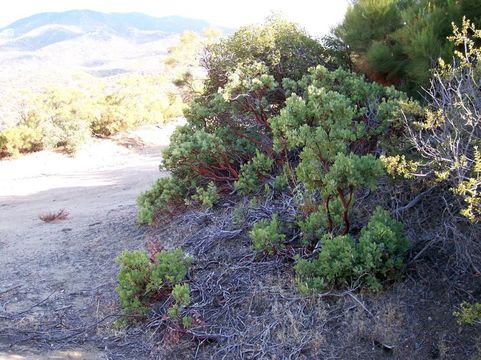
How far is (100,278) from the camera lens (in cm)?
570

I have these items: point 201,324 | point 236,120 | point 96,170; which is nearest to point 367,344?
point 201,324

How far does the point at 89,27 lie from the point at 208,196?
162905 millimetres

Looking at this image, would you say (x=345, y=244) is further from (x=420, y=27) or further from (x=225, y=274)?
(x=420, y=27)

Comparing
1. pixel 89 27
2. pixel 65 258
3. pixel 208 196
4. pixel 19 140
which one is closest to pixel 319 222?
pixel 208 196

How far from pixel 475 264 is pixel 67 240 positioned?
16.6 ft

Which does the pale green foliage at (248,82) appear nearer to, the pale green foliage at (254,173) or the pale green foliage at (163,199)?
the pale green foliage at (254,173)

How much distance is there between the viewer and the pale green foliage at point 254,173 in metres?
6.27

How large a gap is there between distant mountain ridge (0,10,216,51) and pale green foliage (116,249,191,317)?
118 m

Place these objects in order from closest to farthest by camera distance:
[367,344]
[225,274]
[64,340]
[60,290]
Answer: [367,344] → [64,340] → [225,274] → [60,290]

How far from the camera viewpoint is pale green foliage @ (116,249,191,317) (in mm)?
4566

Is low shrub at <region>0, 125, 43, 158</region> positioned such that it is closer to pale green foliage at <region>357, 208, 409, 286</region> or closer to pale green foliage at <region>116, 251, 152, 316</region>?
pale green foliage at <region>116, 251, 152, 316</region>

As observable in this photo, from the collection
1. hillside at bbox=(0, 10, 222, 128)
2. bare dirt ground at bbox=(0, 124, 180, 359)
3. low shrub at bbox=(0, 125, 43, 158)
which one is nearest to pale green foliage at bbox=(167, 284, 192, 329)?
Answer: bare dirt ground at bbox=(0, 124, 180, 359)

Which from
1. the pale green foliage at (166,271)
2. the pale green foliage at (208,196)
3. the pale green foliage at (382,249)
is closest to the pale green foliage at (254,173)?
the pale green foliage at (208,196)

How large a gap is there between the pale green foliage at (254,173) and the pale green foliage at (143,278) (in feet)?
5.75
